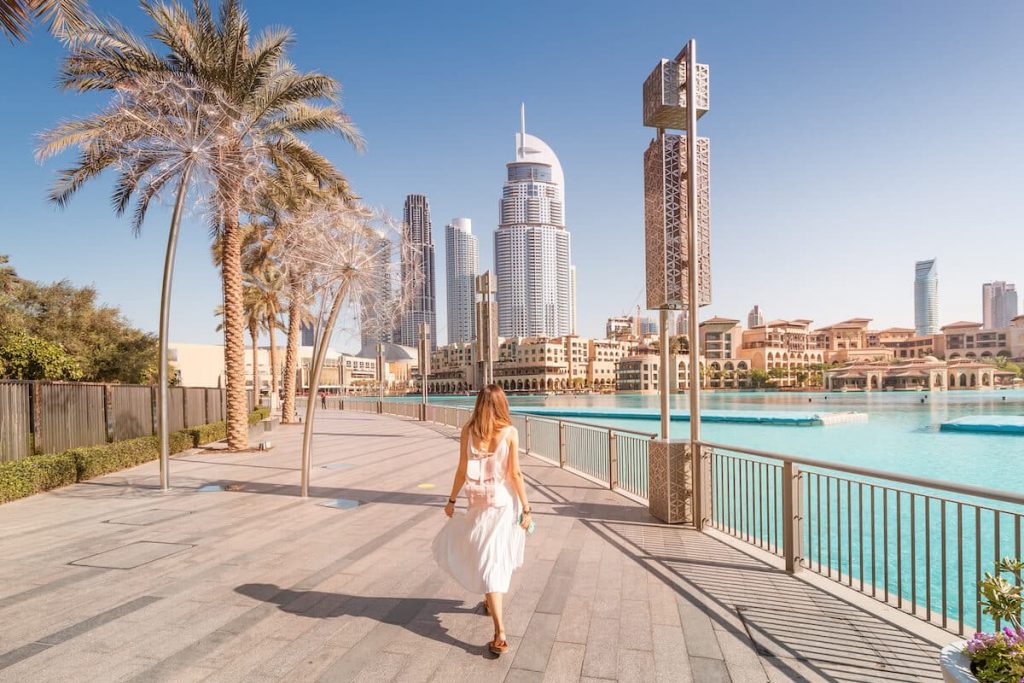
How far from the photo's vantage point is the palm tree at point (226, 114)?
11.2 m

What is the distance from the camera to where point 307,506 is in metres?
8.59

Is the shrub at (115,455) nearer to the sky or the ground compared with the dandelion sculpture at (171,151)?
nearer to the ground

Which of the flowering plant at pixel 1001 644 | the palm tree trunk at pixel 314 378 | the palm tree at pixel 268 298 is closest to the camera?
the flowering plant at pixel 1001 644

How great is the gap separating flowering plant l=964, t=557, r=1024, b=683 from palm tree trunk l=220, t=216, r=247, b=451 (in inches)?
632

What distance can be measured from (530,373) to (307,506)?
14564cm

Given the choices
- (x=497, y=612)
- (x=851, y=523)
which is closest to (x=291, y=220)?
(x=497, y=612)

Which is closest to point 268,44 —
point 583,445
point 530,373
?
point 583,445

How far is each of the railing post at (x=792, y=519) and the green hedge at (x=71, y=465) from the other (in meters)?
11.2

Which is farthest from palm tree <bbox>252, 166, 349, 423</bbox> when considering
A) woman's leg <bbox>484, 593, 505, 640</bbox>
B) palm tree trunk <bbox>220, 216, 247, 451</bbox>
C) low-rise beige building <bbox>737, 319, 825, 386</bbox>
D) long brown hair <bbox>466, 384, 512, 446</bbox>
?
low-rise beige building <bbox>737, 319, 825, 386</bbox>

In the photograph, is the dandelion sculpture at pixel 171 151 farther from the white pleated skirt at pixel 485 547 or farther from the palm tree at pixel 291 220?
the white pleated skirt at pixel 485 547

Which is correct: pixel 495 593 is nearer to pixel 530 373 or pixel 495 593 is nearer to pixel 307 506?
pixel 307 506

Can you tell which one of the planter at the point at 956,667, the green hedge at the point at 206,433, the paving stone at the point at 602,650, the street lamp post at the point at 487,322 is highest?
the street lamp post at the point at 487,322

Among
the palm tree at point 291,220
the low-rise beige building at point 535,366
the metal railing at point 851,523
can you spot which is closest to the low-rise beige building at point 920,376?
the low-rise beige building at point 535,366

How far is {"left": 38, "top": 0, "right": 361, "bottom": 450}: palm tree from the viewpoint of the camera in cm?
1120
